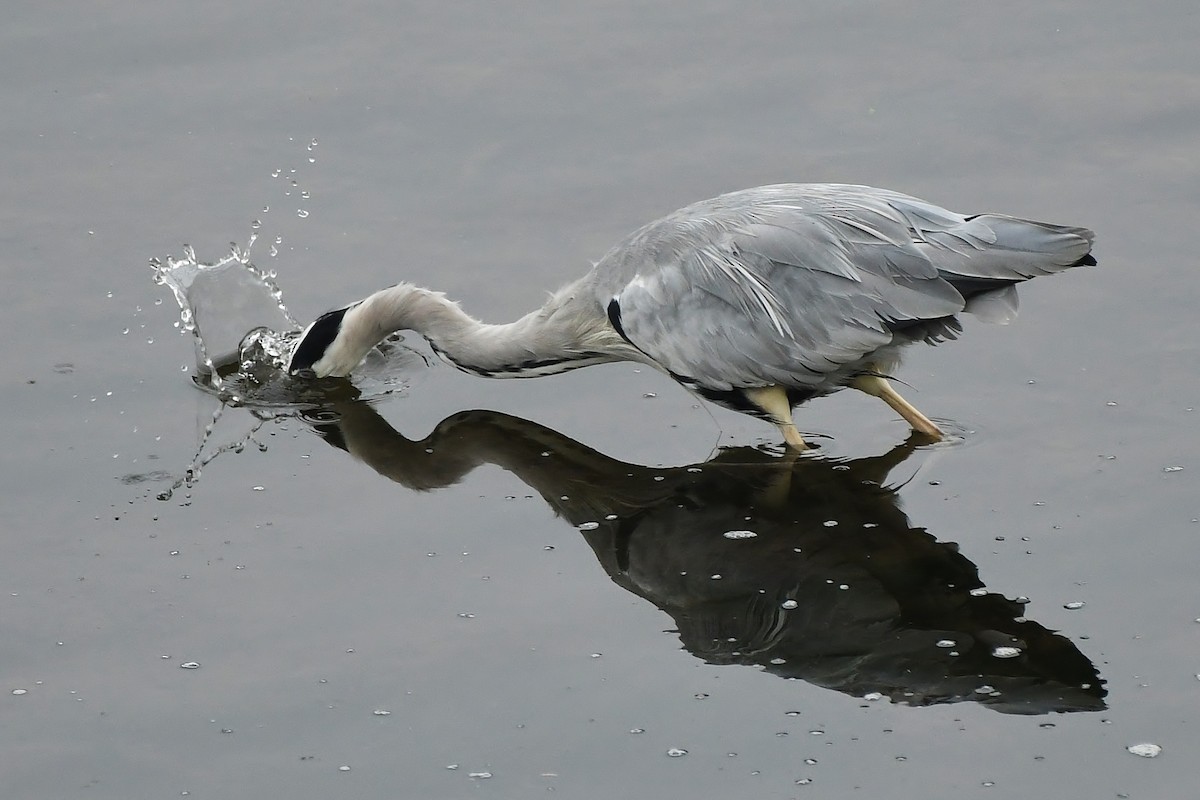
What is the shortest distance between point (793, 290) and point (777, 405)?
53 cm

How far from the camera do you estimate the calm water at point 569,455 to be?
18.2ft

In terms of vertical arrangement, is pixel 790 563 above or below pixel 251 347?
below

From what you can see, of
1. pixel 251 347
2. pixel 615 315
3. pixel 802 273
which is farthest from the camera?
pixel 251 347

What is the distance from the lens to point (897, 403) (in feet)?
23.9

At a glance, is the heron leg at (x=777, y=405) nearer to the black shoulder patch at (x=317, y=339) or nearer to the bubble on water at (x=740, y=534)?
the bubble on water at (x=740, y=534)

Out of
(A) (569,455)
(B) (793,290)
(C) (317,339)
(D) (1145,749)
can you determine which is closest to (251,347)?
(C) (317,339)

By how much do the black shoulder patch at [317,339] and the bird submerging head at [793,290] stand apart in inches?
33.4

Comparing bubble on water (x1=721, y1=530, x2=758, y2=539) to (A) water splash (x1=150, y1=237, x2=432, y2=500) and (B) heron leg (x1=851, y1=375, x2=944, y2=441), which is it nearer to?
(B) heron leg (x1=851, y1=375, x2=944, y2=441)

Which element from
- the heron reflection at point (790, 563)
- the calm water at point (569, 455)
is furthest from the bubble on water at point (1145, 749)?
the heron reflection at point (790, 563)

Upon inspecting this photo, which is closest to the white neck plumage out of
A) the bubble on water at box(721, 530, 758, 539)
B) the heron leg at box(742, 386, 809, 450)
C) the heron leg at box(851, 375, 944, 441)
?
the heron leg at box(742, 386, 809, 450)

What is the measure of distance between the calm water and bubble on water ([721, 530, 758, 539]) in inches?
1.5

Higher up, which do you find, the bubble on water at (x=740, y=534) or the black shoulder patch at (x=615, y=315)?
the black shoulder patch at (x=615, y=315)

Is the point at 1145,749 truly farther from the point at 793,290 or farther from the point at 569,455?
the point at 569,455

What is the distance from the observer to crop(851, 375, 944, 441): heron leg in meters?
7.22
